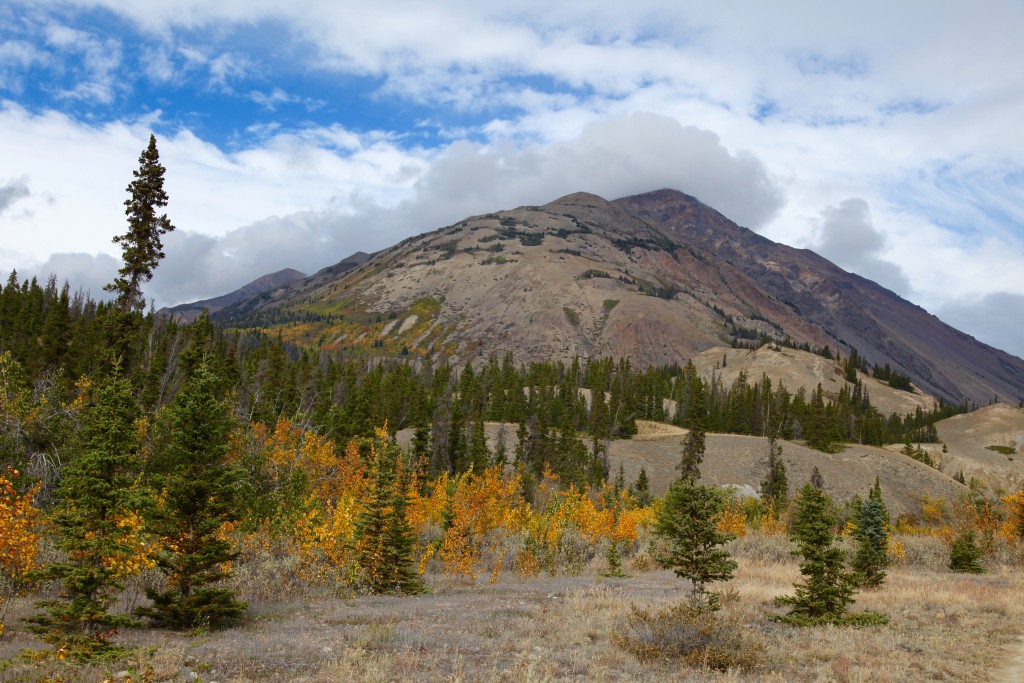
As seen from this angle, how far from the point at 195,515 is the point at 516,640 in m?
8.41

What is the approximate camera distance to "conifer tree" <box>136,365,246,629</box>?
14.5 meters

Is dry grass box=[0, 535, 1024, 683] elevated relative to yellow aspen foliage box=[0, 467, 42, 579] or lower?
lower

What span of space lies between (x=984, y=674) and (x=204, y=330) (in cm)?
8173

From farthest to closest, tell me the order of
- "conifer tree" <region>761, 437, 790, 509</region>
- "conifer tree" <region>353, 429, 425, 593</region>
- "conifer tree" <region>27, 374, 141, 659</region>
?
1. "conifer tree" <region>761, 437, 790, 509</region>
2. "conifer tree" <region>353, 429, 425, 593</region>
3. "conifer tree" <region>27, 374, 141, 659</region>

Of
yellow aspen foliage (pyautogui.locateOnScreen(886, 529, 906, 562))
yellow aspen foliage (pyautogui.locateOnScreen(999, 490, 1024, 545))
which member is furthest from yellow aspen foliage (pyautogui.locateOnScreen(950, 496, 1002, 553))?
yellow aspen foliage (pyautogui.locateOnScreen(886, 529, 906, 562))

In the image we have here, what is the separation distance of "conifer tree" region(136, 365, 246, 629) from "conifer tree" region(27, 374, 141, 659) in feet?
4.03

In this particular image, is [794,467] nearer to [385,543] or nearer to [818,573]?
[818,573]

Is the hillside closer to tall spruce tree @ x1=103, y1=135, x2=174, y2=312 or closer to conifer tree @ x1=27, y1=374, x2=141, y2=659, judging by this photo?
tall spruce tree @ x1=103, y1=135, x2=174, y2=312

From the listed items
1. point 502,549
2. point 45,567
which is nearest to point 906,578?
point 502,549

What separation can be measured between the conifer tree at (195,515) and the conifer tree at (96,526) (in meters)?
1.23

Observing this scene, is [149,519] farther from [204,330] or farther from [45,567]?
[204,330]

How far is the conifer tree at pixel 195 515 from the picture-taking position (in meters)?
14.5

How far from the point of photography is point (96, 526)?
12.9m

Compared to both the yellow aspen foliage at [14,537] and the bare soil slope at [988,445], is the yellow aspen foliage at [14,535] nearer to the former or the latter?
the yellow aspen foliage at [14,537]
